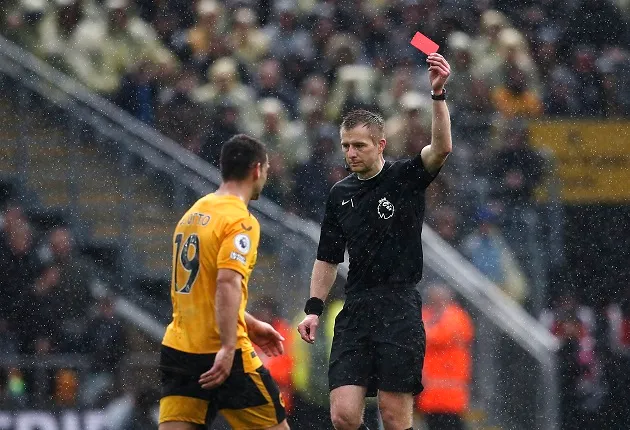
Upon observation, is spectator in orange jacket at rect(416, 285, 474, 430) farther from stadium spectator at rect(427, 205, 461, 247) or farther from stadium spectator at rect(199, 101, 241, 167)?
stadium spectator at rect(199, 101, 241, 167)

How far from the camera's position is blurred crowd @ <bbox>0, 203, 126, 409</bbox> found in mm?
10203

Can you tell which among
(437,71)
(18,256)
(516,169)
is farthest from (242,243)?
(516,169)

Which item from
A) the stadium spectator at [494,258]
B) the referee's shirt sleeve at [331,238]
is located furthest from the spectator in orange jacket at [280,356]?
the referee's shirt sleeve at [331,238]

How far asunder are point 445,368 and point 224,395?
4289 mm

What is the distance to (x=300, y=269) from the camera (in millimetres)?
10125

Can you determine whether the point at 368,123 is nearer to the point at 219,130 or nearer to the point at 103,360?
the point at 103,360

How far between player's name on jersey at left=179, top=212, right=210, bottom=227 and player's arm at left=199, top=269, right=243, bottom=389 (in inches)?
9.3

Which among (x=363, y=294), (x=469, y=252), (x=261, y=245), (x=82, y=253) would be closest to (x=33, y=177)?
(x=82, y=253)

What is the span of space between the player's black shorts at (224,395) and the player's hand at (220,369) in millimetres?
107

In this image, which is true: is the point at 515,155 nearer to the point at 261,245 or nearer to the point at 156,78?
the point at 261,245

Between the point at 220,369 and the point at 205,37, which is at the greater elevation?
the point at 205,37

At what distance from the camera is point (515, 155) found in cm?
1130

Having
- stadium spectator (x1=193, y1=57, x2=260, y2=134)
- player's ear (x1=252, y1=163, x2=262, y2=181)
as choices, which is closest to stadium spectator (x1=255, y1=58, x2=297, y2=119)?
stadium spectator (x1=193, y1=57, x2=260, y2=134)

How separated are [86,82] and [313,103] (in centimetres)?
195
